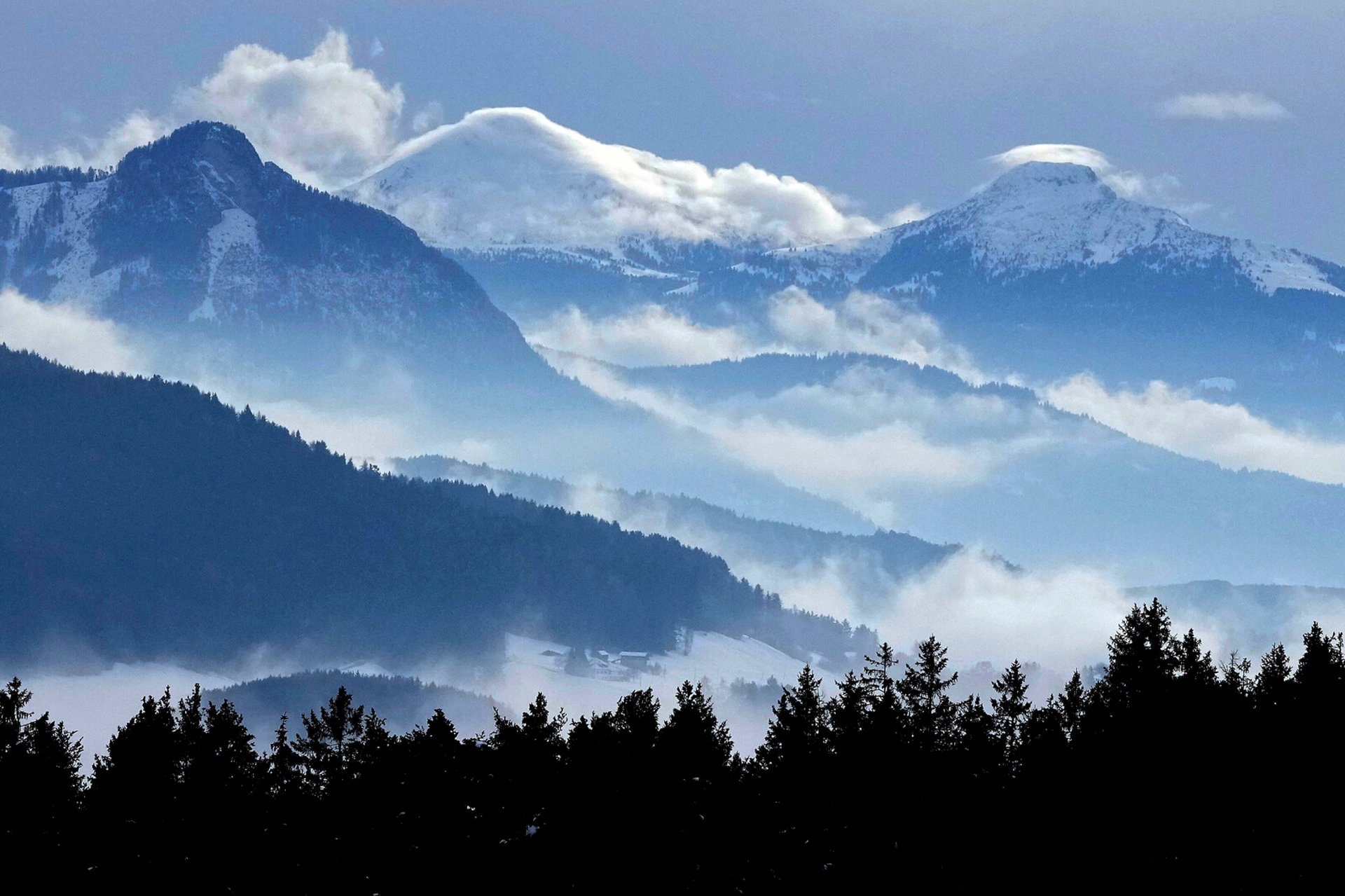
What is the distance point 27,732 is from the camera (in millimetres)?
63969

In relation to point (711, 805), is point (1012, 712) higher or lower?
higher

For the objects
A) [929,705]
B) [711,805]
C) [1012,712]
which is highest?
[929,705]

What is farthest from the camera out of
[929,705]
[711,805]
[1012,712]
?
[1012,712]

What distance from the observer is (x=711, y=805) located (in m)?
61.5

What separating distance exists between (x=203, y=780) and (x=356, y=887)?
255 inches

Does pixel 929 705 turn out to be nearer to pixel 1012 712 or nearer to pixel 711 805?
pixel 1012 712

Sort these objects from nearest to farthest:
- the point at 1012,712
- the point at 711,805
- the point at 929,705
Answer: the point at 711,805 < the point at 929,705 < the point at 1012,712

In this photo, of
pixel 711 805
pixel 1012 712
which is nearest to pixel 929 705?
pixel 1012 712

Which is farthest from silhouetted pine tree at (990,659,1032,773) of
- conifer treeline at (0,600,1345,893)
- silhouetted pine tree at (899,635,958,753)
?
silhouetted pine tree at (899,635,958,753)

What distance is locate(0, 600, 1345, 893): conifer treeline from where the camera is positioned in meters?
58.2

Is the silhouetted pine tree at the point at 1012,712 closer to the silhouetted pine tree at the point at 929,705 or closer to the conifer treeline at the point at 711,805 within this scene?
the conifer treeline at the point at 711,805

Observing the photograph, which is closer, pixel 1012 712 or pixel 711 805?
pixel 711 805

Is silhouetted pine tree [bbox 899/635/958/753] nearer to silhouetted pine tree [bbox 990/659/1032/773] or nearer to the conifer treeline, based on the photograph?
the conifer treeline

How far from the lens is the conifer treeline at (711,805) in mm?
58250
